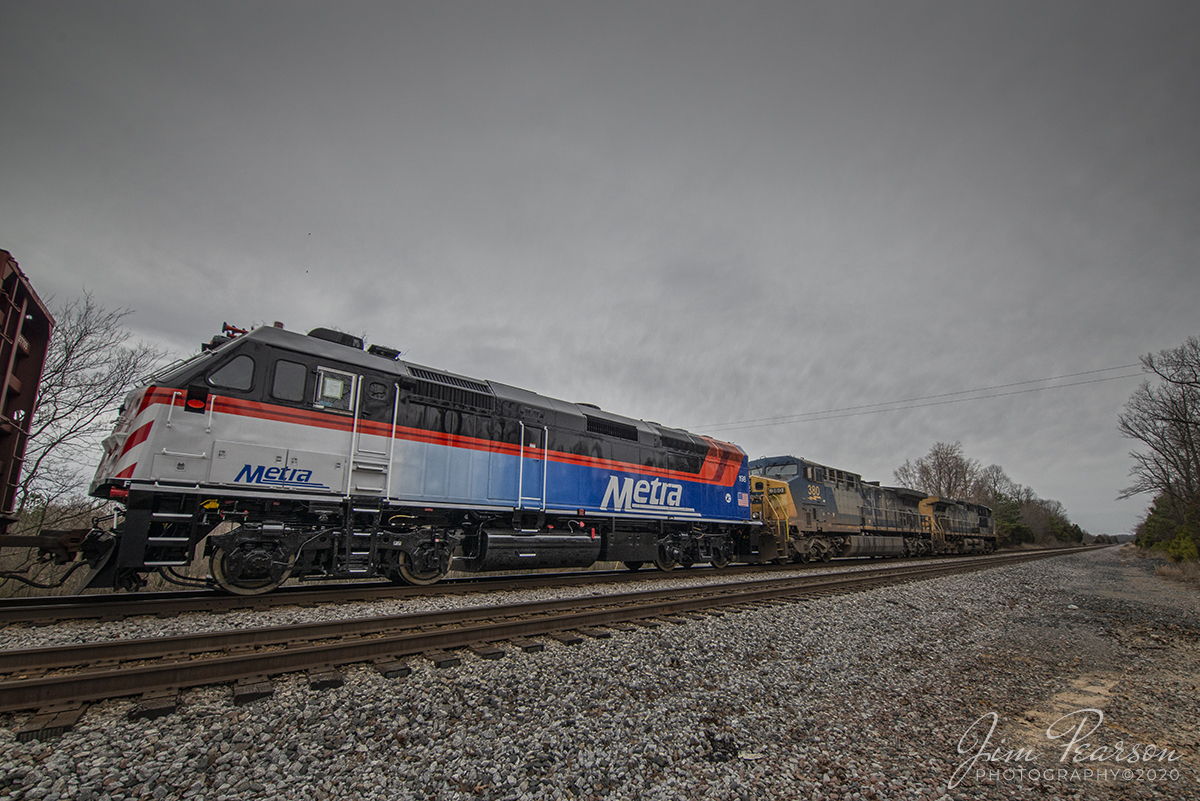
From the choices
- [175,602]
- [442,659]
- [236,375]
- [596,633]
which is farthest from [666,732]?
[236,375]

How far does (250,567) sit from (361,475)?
68.5 inches

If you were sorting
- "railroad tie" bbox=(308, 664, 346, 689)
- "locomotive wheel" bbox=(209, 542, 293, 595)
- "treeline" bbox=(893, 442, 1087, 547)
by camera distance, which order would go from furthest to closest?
"treeline" bbox=(893, 442, 1087, 547) → "locomotive wheel" bbox=(209, 542, 293, 595) → "railroad tie" bbox=(308, 664, 346, 689)

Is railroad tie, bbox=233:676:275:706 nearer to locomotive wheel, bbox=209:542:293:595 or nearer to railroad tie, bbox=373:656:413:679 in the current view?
railroad tie, bbox=373:656:413:679

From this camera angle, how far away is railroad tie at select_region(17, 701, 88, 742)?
2.80 m

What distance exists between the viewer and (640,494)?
39.1ft

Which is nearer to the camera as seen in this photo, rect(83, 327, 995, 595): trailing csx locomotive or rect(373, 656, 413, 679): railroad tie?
rect(373, 656, 413, 679): railroad tie

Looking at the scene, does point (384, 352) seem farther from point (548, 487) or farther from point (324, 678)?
point (324, 678)

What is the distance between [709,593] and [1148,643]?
6212mm

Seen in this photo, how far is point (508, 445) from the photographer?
956cm

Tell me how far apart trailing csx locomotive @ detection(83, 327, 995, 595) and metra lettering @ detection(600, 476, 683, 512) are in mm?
39

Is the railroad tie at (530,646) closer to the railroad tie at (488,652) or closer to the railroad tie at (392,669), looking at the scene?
the railroad tie at (488,652)

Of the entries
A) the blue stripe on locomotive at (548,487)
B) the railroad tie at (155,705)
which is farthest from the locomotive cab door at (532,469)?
the railroad tie at (155,705)

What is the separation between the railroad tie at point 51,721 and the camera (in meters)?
2.80

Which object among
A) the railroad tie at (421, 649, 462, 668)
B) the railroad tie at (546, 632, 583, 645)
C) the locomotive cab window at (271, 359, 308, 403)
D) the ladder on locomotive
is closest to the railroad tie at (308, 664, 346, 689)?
the railroad tie at (421, 649, 462, 668)
